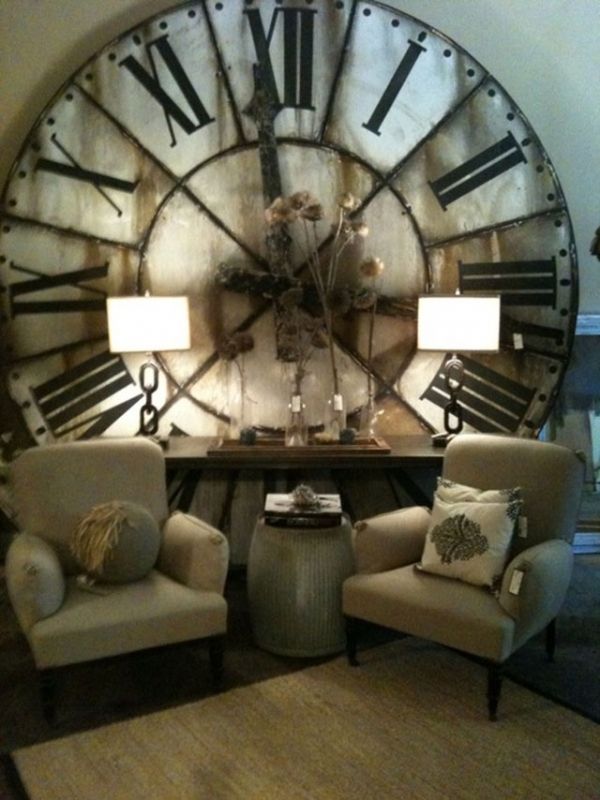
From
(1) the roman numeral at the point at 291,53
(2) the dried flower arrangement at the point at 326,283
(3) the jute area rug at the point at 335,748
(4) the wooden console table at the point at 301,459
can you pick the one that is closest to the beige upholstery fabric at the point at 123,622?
(3) the jute area rug at the point at 335,748

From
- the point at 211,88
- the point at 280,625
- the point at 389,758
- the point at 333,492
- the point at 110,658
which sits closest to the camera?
the point at 389,758

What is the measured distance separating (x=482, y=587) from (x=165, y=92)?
7.55ft

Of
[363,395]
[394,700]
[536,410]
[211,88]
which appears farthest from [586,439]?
[211,88]

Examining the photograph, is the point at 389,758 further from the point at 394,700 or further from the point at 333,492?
the point at 333,492

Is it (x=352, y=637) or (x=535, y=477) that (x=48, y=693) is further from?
(x=535, y=477)

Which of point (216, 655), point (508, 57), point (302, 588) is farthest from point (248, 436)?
point (508, 57)

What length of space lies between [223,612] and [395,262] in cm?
169

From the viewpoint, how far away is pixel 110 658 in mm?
2334

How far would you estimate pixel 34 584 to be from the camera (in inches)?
90.7

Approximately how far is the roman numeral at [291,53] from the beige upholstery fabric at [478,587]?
5.24 feet

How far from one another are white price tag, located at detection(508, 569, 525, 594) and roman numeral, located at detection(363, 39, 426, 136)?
6.35 feet

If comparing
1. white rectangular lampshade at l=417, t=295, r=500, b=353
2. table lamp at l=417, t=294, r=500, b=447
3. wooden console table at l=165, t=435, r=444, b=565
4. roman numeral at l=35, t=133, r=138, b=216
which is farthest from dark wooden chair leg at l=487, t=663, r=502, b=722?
roman numeral at l=35, t=133, r=138, b=216

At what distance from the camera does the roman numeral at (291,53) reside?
3.23 m

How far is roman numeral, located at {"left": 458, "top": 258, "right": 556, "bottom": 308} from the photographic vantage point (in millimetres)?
3375
